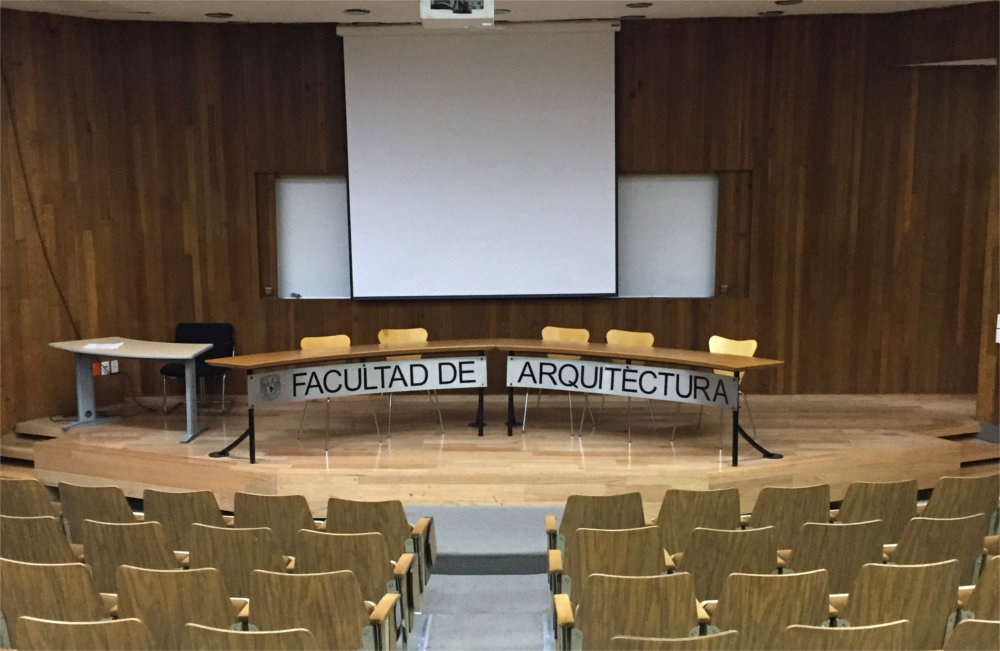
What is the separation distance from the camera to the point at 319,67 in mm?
8859

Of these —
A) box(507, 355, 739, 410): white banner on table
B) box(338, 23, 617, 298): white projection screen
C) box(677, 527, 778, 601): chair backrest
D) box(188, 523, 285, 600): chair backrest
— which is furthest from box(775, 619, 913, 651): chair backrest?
box(338, 23, 617, 298): white projection screen

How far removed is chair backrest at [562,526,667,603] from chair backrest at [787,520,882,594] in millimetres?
662

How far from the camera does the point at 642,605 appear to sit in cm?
331

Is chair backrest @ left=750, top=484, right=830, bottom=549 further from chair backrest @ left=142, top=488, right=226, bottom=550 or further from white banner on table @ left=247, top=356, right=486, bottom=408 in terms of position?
white banner on table @ left=247, top=356, right=486, bottom=408

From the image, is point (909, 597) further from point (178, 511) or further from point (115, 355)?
point (115, 355)

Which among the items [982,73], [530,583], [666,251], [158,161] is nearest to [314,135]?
[158,161]

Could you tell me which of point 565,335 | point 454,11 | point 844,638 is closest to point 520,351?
point 565,335

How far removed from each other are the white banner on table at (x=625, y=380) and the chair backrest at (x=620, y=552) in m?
2.66

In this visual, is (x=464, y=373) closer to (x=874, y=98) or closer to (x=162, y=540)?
(x=162, y=540)

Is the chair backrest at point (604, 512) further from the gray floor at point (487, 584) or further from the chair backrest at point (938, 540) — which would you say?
the chair backrest at point (938, 540)

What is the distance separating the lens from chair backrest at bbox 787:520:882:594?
4.14 m

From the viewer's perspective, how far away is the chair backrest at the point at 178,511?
15.5 ft

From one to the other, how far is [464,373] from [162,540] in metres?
3.51

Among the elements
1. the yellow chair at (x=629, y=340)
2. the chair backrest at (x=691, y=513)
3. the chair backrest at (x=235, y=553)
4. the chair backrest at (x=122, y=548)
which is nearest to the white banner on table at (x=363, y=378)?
the yellow chair at (x=629, y=340)
